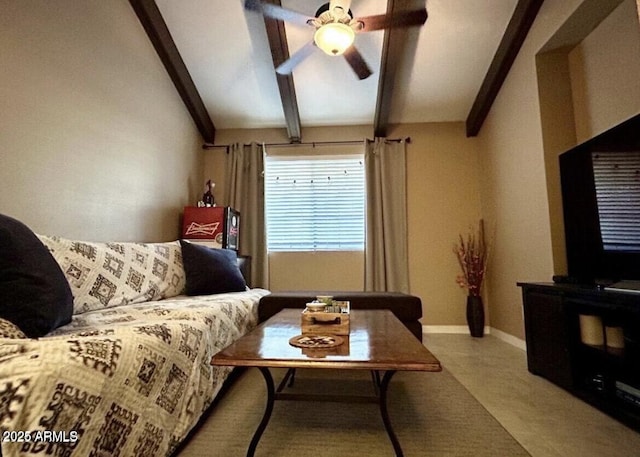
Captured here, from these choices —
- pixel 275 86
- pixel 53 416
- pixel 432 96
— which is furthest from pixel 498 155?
pixel 53 416

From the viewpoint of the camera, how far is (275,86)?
353 cm

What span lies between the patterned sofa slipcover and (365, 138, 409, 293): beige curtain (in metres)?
2.04

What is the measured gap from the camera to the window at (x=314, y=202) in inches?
158

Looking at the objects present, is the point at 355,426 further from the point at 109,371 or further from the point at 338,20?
the point at 338,20

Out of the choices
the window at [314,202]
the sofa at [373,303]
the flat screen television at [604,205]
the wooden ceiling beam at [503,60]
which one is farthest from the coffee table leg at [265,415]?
the wooden ceiling beam at [503,60]

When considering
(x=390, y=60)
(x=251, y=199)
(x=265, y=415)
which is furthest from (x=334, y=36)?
(x=251, y=199)

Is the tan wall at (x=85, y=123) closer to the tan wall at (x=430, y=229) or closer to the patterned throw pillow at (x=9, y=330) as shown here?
the patterned throw pillow at (x=9, y=330)

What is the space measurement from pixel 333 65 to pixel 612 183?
2.54 meters

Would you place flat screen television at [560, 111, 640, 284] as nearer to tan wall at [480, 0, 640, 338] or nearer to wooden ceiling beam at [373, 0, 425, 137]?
tan wall at [480, 0, 640, 338]

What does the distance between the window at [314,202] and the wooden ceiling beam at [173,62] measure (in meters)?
0.88

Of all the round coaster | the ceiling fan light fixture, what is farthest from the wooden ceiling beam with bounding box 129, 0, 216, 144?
the round coaster

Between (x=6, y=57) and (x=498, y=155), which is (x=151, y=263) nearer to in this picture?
(x=6, y=57)

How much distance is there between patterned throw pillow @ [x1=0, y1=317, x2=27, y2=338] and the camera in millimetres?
1029

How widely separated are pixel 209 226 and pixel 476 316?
3.01 m
